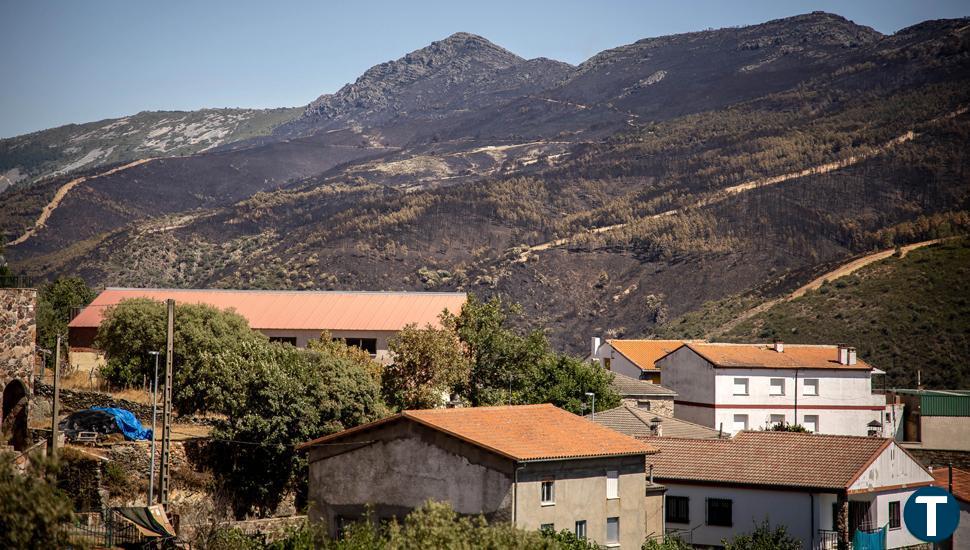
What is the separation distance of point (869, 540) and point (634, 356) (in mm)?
36918

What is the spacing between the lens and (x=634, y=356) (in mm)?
75750

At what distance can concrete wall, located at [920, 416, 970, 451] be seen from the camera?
58.9m

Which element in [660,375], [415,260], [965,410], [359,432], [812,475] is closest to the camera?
[359,432]

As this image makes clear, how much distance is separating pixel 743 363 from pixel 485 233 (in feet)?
431

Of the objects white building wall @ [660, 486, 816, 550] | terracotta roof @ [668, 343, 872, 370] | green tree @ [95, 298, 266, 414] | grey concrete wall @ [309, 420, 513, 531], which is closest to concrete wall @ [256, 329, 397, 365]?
green tree @ [95, 298, 266, 414]

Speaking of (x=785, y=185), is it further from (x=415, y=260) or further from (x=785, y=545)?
(x=785, y=545)

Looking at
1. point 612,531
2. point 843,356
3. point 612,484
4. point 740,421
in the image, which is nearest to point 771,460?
point 612,484

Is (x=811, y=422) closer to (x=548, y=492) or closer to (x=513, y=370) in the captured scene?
(x=513, y=370)

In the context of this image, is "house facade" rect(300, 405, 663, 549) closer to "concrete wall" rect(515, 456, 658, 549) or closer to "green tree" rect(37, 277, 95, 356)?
"concrete wall" rect(515, 456, 658, 549)

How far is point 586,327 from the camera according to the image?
5866 inches

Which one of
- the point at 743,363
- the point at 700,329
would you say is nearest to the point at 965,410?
the point at 743,363

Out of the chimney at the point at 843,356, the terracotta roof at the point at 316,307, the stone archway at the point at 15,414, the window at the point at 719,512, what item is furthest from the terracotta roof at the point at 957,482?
the stone archway at the point at 15,414

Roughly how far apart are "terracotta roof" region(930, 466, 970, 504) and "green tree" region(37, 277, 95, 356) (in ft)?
147

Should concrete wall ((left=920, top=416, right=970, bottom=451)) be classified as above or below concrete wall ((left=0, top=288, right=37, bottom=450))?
below
